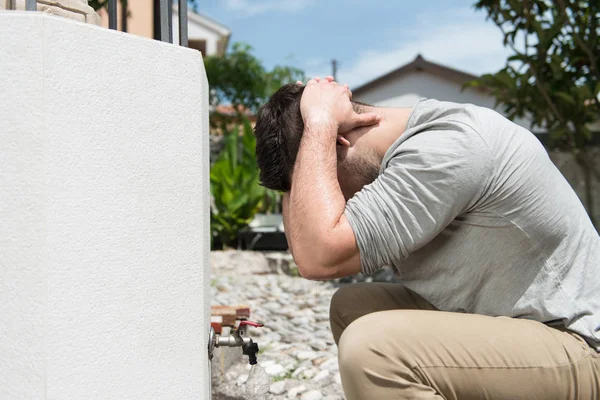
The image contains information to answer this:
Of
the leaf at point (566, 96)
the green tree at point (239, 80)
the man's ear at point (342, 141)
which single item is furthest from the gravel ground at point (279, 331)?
the green tree at point (239, 80)

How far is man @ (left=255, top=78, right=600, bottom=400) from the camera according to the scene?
1803 millimetres

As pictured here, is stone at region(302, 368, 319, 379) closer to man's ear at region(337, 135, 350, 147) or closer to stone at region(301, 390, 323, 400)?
stone at region(301, 390, 323, 400)

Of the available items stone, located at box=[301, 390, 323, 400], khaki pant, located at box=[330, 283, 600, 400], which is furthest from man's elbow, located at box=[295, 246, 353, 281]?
stone, located at box=[301, 390, 323, 400]

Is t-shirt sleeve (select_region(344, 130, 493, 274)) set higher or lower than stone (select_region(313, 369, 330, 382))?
higher

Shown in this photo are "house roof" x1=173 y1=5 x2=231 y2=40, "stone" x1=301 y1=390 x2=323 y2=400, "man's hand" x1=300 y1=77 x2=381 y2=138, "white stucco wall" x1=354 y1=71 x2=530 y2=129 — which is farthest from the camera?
"white stucco wall" x1=354 y1=71 x2=530 y2=129

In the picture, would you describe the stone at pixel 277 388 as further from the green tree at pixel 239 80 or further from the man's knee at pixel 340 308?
the green tree at pixel 239 80

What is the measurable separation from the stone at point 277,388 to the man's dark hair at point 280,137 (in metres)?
1.33

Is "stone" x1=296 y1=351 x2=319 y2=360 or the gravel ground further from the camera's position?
"stone" x1=296 y1=351 x2=319 y2=360

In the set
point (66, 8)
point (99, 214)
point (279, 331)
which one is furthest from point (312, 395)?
point (66, 8)

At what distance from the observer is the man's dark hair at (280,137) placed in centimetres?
219

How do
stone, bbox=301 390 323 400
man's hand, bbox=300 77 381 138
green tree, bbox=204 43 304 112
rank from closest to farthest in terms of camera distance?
man's hand, bbox=300 77 381 138 < stone, bbox=301 390 323 400 < green tree, bbox=204 43 304 112

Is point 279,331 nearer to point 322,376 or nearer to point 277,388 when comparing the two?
point 322,376

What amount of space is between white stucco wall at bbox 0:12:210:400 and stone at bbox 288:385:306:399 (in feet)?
4.09

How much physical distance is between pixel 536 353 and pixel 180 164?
107 centimetres
